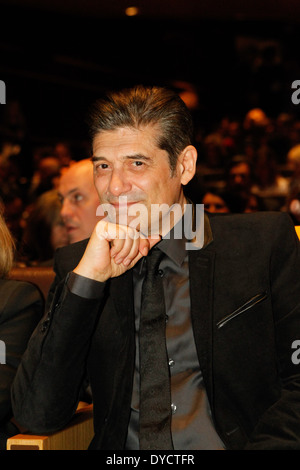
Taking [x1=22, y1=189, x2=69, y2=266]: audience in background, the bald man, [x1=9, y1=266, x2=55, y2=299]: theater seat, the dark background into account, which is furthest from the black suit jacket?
the dark background

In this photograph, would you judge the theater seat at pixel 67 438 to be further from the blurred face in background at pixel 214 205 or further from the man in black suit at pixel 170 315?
the blurred face in background at pixel 214 205

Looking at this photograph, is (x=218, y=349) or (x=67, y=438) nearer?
(x=218, y=349)

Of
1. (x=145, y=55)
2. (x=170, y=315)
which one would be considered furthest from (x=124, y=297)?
(x=145, y=55)

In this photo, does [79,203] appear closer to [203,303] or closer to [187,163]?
[187,163]

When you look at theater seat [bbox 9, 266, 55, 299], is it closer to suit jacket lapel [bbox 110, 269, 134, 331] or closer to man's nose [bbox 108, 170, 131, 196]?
suit jacket lapel [bbox 110, 269, 134, 331]

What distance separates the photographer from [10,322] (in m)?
2.03

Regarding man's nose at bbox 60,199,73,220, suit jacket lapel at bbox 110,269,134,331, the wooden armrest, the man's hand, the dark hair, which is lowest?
the wooden armrest

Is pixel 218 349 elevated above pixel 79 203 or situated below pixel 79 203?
below

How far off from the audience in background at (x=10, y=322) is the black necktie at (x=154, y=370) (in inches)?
19.1

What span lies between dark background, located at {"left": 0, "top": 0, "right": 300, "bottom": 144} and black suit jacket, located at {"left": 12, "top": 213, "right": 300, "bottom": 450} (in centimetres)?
709

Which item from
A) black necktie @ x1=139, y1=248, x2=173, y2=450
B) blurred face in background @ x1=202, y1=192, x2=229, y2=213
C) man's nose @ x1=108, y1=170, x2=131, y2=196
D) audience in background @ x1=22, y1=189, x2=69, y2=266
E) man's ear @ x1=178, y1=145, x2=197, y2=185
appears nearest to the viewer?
black necktie @ x1=139, y1=248, x2=173, y2=450

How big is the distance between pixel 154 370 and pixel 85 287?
0.93 ft

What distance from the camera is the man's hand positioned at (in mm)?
1656

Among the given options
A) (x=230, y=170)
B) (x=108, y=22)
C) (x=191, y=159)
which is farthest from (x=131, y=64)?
(x=191, y=159)
